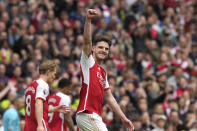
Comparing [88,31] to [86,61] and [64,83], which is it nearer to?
[86,61]

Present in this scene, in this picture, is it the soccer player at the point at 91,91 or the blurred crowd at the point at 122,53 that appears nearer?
the soccer player at the point at 91,91

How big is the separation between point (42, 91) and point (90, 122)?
1075 millimetres

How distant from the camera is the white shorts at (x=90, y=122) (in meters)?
7.00

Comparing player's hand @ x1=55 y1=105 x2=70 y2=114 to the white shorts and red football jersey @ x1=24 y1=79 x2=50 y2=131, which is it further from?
the white shorts

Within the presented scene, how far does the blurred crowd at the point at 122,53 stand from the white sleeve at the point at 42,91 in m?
3.51

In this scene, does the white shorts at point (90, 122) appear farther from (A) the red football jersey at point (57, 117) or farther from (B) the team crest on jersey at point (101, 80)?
(A) the red football jersey at point (57, 117)

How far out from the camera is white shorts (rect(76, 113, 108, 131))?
23.0ft

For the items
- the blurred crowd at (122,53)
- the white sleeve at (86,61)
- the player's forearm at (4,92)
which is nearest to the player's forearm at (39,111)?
the white sleeve at (86,61)

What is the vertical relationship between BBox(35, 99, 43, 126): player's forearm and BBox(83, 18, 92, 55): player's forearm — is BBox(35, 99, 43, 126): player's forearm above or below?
below

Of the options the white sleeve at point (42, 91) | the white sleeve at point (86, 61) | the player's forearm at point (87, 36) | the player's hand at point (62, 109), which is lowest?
the player's hand at point (62, 109)

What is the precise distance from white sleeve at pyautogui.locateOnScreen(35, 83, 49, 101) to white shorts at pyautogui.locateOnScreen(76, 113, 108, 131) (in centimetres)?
83

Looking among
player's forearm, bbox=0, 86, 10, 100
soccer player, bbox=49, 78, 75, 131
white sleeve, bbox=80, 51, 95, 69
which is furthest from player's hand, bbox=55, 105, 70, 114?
player's forearm, bbox=0, 86, 10, 100

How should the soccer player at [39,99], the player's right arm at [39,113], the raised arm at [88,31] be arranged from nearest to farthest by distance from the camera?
the raised arm at [88,31] → the player's right arm at [39,113] → the soccer player at [39,99]

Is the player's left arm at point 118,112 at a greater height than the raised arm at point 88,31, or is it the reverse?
the raised arm at point 88,31
